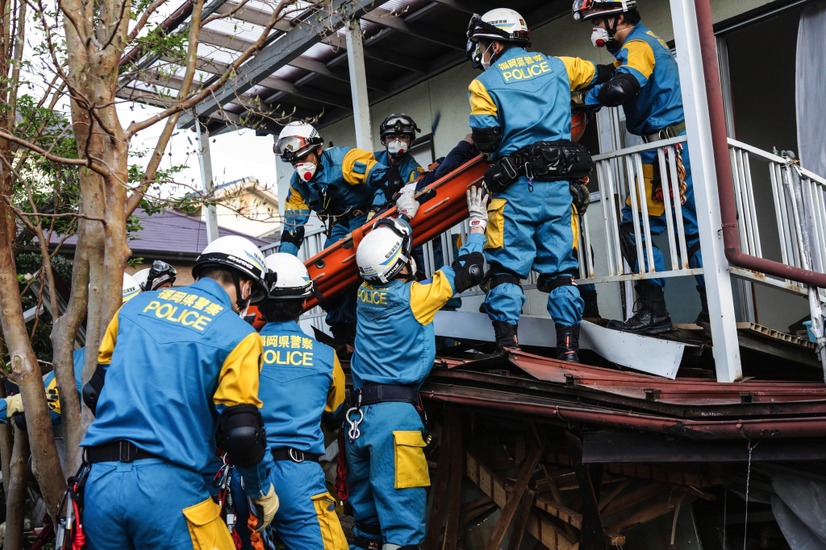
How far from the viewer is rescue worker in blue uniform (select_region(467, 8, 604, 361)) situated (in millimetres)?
5555

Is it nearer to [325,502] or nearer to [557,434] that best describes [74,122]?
[325,502]

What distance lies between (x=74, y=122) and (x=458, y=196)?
9.56 ft

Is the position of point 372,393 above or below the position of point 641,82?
below

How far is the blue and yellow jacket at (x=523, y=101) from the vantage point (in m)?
5.66

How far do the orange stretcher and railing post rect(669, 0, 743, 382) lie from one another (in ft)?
5.03

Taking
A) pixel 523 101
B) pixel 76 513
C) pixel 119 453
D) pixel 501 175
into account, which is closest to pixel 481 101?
pixel 523 101

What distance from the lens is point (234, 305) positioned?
4.37 meters

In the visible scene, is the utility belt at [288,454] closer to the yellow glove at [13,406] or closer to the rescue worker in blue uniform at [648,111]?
the rescue worker in blue uniform at [648,111]

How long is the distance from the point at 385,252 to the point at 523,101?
1.41 metres

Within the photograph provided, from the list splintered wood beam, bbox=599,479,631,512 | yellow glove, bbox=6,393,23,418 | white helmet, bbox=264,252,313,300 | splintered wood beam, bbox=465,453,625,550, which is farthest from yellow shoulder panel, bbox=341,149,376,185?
splintered wood beam, bbox=599,479,631,512

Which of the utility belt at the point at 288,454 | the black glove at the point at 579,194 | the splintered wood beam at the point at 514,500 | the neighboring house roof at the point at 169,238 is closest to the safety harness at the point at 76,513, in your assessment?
the utility belt at the point at 288,454

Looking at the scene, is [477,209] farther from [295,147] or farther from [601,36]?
[295,147]

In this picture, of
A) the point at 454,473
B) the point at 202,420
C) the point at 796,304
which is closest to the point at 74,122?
the point at 202,420

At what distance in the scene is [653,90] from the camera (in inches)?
237
